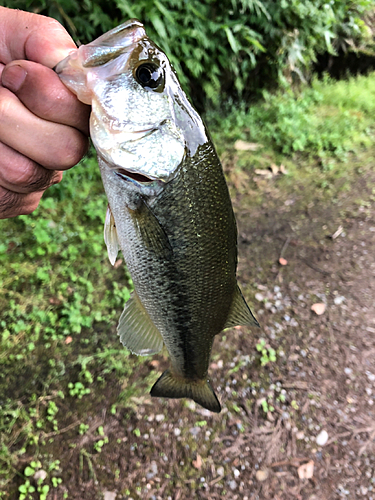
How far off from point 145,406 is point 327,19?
22.3 feet

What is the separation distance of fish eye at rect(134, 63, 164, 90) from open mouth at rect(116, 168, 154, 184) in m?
0.30

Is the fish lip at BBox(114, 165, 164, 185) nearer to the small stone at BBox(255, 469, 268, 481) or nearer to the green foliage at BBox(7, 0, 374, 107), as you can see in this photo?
the small stone at BBox(255, 469, 268, 481)

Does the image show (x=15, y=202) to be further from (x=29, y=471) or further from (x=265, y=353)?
(x=265, y=353)

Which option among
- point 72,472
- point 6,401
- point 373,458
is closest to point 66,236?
point 6,401

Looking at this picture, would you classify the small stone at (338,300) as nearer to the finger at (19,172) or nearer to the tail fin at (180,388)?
the tail fin at (180,388)

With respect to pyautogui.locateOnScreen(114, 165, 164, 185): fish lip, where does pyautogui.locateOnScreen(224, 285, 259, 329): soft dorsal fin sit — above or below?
below

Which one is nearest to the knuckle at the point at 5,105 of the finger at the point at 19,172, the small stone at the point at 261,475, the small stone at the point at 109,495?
the finger at the point at 19,172

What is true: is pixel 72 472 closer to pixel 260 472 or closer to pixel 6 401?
pixel 6 401

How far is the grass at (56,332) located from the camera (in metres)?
2.31

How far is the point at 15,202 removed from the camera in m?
1.37

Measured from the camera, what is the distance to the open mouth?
3.89ft

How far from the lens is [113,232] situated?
1.39 m

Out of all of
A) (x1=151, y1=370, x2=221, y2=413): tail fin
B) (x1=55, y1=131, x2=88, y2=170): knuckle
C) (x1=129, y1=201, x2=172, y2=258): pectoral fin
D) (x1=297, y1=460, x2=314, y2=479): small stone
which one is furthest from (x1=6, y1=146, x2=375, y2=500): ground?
(x1=55, y1=131, x2=88, y2=170): knuckle

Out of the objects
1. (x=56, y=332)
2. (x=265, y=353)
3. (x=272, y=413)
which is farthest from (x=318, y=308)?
(x=56, y=332)
